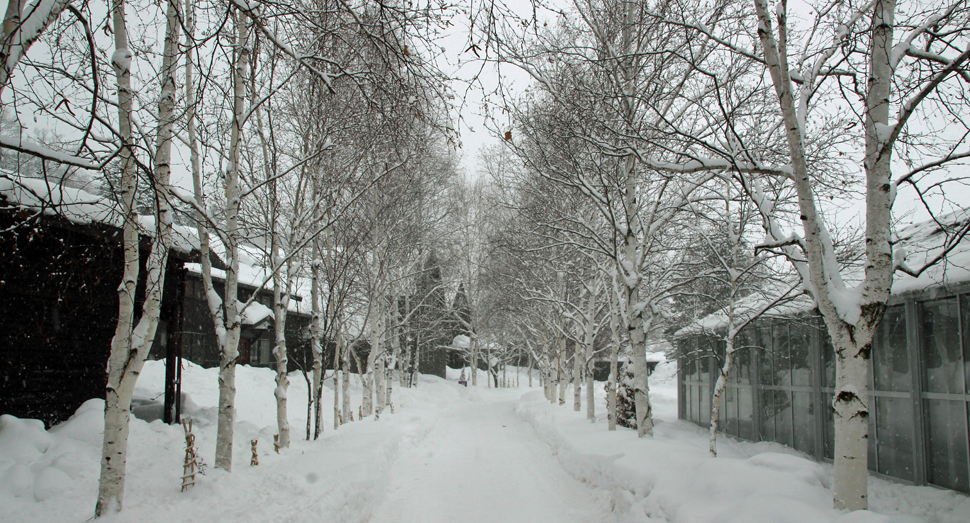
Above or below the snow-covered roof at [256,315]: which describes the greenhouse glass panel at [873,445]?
below

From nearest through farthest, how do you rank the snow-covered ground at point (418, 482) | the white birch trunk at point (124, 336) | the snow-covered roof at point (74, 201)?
the white birch trunk at point (124, 336), the snow-covered ground at point (418, 482), the snow-covered roof at point (74, 201)

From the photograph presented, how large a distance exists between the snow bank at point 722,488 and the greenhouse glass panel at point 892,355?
1607mm

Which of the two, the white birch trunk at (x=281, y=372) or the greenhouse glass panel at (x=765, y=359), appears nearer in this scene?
the white birch trunk at (x=281, y=372)

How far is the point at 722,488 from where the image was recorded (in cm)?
514

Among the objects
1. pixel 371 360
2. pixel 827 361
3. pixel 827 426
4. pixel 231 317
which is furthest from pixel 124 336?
pixel 827 426

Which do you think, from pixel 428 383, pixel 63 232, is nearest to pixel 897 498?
pixel 63 232

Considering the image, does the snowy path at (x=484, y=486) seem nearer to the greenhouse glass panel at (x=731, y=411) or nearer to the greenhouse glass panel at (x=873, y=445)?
the greenhouse glass panel at (x=873, y=445)

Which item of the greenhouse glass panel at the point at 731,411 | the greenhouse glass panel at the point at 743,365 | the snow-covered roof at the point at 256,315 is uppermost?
the snow-covered roof at the point at 256,315

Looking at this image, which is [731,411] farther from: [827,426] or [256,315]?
[256,315]

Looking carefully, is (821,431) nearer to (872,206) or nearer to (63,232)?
(872,206)

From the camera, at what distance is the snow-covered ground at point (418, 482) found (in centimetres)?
498

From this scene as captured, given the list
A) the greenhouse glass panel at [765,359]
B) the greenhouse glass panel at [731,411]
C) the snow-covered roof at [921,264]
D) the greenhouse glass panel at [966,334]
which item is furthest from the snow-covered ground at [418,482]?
the greenhouse glass panel at [731,411]

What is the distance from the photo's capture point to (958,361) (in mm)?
7484

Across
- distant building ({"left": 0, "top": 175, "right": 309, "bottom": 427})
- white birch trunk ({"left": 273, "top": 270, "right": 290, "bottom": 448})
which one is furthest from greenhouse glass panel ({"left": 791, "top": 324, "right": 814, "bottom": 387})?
distant building ({"left": 0, "top": 175, "right": 309, "bottom": 427})
